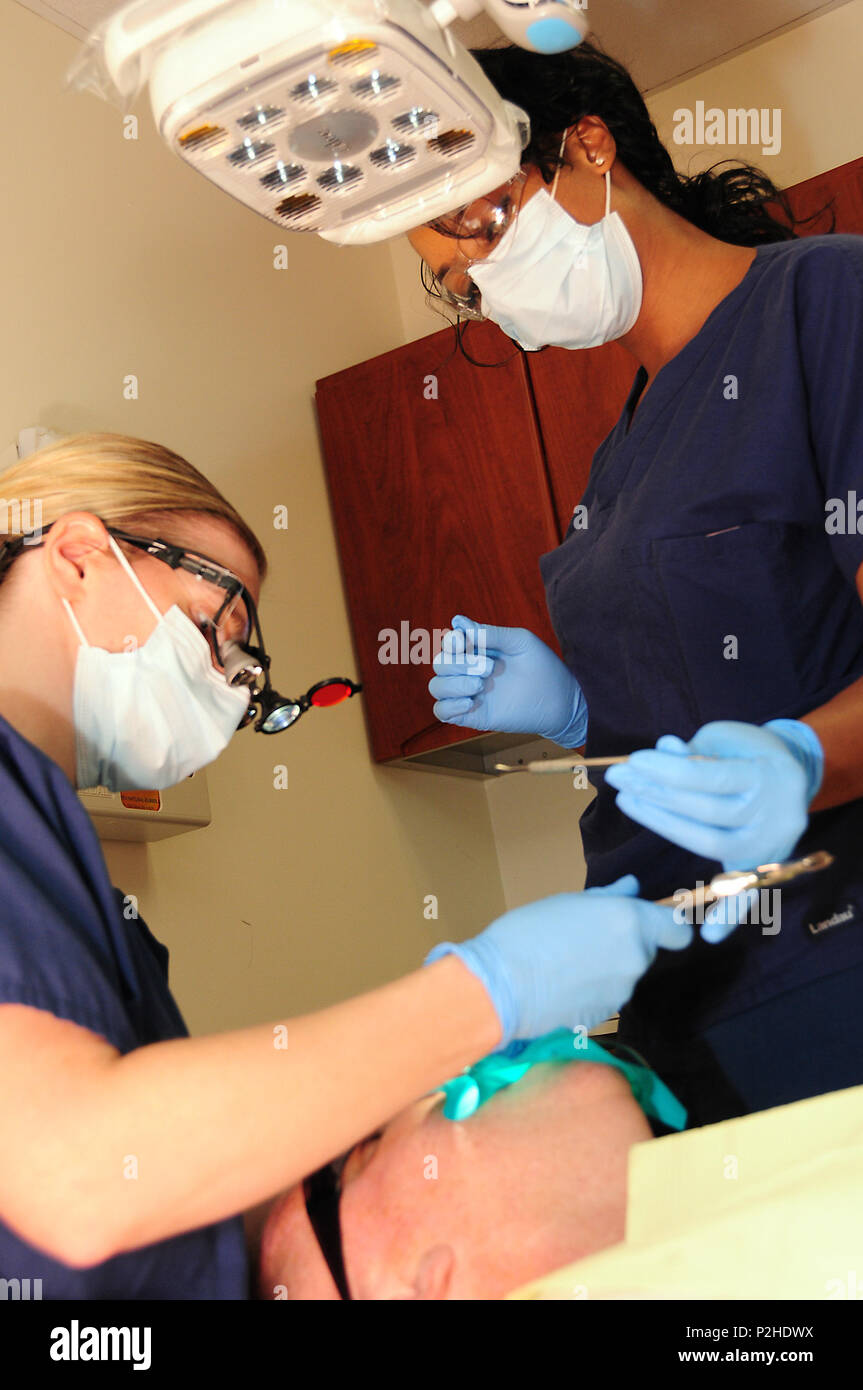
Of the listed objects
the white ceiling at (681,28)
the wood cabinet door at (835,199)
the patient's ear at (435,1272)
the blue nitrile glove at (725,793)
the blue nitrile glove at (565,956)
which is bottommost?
the patient's ear at (435,1272)

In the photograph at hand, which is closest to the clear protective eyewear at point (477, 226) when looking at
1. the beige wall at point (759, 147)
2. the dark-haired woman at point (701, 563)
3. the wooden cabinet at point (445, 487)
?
the dark-haired woman at point (701, 563)

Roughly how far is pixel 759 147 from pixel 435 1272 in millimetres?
2576

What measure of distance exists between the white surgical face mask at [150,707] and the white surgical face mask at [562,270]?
55cm

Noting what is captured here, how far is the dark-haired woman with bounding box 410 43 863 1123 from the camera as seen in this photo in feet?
3.40

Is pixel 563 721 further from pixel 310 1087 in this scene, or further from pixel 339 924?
pixel 310 1087

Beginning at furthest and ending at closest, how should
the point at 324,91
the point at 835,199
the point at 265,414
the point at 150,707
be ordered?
the point at 265,414 → the point at 835,199 → the point at 150,707 → the point at 324,91

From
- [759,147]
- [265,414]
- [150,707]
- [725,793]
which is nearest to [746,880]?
[725,793]

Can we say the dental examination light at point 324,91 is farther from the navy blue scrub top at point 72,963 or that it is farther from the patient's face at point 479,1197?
the patient's face at point 479,1197

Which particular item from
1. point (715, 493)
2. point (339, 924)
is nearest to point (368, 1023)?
point (715, 493)

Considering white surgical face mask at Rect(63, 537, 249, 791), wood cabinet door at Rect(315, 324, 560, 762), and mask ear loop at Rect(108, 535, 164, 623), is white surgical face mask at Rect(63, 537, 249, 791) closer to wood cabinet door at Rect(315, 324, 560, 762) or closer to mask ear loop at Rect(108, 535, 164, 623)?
mask ear loop at Rect(108, 535, 164, 623)

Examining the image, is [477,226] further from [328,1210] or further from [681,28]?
[681,28]

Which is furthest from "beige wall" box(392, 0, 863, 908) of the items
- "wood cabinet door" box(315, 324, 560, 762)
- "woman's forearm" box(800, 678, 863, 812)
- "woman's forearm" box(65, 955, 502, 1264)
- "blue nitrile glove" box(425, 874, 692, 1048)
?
"woman's forearm" box(65, 955, 502, 1264)

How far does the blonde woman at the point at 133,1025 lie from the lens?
737mm

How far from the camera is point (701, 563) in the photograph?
1218 millimetres
